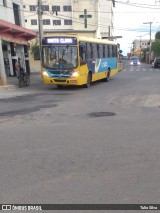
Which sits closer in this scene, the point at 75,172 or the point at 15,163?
the point at 75,172

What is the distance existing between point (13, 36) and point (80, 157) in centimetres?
2237

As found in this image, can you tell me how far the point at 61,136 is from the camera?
7.03 m

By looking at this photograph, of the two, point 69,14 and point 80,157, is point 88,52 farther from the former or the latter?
point 69,14

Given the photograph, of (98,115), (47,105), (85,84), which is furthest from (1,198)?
(85,84)

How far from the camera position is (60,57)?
17.3 metres

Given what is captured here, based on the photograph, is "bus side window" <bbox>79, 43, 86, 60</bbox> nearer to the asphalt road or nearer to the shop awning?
the shop awning

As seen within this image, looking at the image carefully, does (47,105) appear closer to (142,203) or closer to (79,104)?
(79,104)

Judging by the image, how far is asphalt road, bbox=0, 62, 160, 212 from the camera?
4102 millimetres

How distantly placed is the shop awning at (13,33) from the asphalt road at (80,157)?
13602 mm

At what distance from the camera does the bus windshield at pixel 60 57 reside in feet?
56.0

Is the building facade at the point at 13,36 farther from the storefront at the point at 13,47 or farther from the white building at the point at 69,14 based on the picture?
the white building at the point at 69,14

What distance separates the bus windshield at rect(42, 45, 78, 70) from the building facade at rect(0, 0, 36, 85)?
251 inches

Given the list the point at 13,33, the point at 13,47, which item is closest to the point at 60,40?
the point at 13,33

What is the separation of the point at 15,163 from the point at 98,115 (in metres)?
4.71
